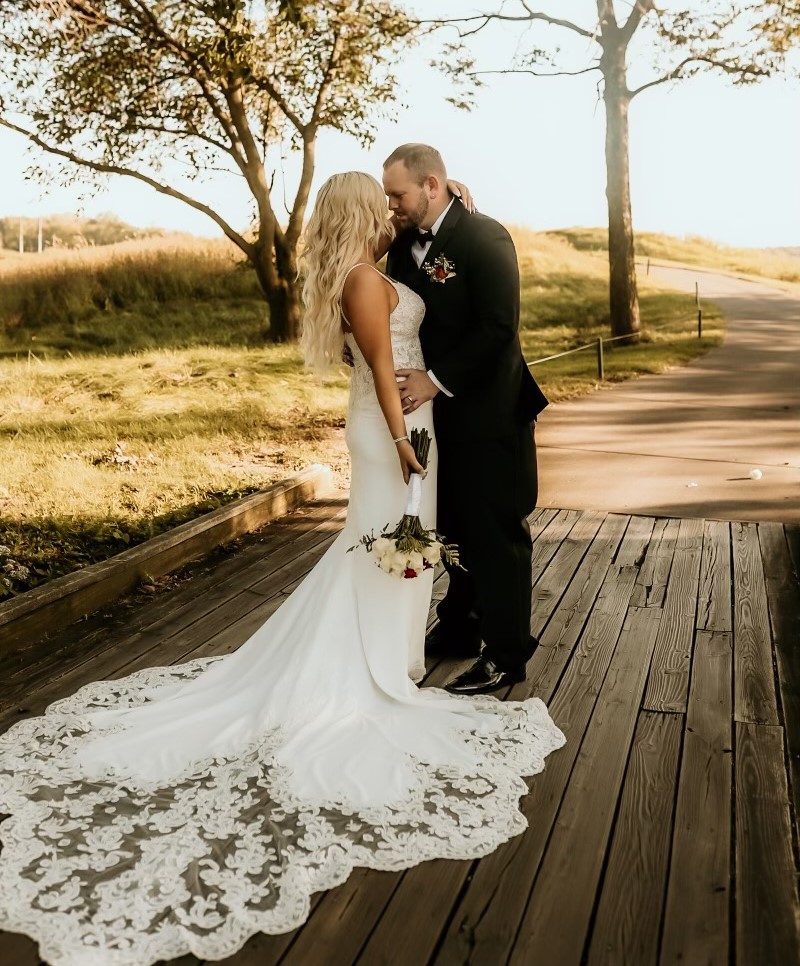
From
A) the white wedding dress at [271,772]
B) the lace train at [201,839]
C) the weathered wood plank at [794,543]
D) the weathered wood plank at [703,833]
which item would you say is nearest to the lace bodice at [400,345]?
the white wedding dress at [271,772]

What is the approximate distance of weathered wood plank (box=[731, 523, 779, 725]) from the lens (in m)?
3.55

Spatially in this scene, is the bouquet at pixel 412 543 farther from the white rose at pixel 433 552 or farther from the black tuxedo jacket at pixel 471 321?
the black tuxedo jacket at pixel 471 321

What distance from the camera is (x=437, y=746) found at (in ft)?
10.4

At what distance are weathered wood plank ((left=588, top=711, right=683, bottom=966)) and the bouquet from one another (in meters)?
0.95

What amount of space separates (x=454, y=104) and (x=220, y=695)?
634 inches

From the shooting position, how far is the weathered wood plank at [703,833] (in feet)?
7.55

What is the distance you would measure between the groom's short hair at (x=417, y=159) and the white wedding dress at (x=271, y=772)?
1.47ft

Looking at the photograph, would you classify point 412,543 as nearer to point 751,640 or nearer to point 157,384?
point 751,640

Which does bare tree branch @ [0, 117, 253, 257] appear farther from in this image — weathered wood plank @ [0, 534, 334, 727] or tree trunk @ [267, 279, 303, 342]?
weathered wood plank @ [0, 534, 334, 727]

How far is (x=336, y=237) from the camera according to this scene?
128 inches

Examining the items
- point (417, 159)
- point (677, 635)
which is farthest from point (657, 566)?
point (417, 159)

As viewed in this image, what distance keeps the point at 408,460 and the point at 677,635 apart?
1.67m

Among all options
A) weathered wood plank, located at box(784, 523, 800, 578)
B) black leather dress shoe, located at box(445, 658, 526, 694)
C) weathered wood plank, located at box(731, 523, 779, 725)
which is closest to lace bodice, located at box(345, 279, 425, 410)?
black leather dress shoe, located at box(445, 658, 526, 694)

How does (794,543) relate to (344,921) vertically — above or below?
above
